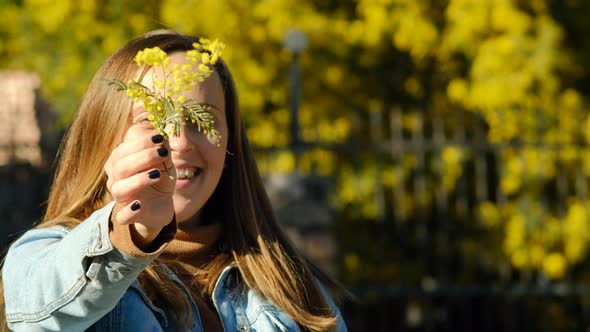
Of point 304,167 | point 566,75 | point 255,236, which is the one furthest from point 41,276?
point 566,75

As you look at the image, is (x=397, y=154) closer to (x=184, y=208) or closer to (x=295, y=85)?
(x=295, y=85)

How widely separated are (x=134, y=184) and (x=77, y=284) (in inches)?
7.3

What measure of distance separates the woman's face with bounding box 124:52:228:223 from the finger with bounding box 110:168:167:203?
45cm

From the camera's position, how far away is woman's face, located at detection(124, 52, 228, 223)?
5.81 ft

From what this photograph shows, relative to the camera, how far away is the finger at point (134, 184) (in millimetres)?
1286

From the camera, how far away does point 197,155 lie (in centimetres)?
180

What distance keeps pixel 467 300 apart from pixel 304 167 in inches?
62.8

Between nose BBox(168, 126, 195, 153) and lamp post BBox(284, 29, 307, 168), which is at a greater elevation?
nose BBox(168, 126, 195, 153)

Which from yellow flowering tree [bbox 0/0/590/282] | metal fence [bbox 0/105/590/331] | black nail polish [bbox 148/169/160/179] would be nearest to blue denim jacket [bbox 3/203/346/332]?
black nail polish [bbox 148/169/160/179]

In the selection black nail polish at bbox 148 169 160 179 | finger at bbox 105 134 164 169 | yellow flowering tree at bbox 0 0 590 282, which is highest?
finger at bbox 105 134 164 169

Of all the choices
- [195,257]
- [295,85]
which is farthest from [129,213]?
[295,85]

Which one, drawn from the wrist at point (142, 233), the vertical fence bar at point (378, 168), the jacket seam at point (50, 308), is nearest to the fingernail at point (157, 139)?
the wrist at point (142, 233)

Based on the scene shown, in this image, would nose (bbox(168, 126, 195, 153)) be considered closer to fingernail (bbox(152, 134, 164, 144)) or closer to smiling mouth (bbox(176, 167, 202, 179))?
smiling mouth (bbox(176, 167, 202, 179))

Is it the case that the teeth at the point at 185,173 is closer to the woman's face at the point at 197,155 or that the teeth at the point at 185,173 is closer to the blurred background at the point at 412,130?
the woman's face at the point at 197,155
